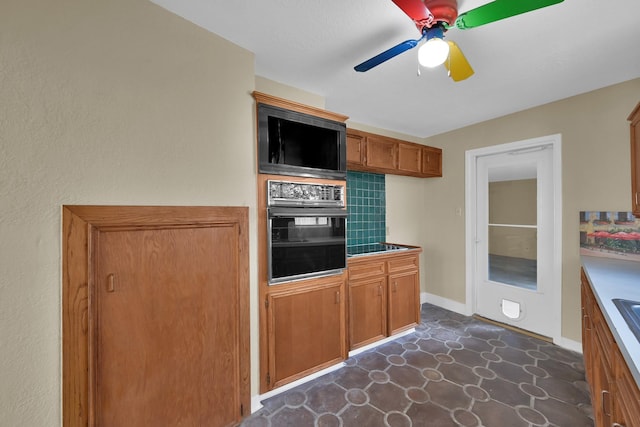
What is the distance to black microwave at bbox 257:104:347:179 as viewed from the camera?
1.88 metres

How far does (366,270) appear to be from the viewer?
263 cm

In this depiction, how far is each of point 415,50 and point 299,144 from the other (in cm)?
107

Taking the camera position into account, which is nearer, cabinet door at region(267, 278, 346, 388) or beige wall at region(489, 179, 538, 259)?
cabinet door at region(267, 278, 346, 388)

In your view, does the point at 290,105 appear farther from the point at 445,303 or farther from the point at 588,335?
the point at 445,303

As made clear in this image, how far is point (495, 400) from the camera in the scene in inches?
74.8

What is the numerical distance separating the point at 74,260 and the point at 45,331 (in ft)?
1.00

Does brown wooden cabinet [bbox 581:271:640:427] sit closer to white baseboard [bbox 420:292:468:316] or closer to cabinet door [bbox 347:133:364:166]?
white baseboard [bbox 420:292:468:316]

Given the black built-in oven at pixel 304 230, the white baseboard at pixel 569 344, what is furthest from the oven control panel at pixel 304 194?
the white baseboard at pixel 569 344

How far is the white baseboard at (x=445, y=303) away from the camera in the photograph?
3492mm

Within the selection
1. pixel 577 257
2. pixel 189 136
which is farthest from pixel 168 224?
pixel 577 257

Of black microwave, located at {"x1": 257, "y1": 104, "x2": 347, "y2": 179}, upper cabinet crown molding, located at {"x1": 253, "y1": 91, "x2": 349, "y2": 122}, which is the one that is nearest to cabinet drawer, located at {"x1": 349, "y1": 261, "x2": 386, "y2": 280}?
black microwave, located at {"x1": 257, "y1": 104, "x2": 347, "y2": 179}

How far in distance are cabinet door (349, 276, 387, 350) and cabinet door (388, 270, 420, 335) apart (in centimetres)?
11

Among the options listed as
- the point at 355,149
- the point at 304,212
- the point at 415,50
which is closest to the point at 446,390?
the point at 304,212

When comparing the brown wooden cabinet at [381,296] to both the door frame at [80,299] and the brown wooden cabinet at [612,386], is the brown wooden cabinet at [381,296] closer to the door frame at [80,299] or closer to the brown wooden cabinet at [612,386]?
the brown wooden cabinet at [612,386]
